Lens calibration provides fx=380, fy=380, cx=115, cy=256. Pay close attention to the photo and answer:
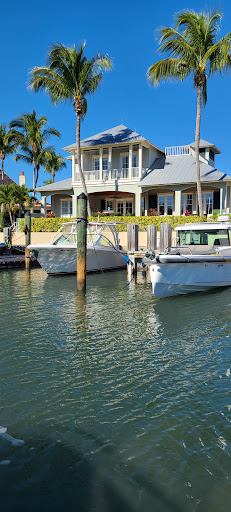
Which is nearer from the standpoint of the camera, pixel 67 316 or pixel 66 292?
pixel 67 316

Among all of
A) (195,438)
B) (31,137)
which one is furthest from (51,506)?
(31,137)

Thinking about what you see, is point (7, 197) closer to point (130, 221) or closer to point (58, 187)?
point (58, 187)

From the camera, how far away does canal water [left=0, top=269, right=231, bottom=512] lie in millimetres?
3355

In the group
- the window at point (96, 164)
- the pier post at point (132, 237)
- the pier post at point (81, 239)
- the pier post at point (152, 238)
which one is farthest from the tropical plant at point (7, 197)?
the pier post at point (81, 239)

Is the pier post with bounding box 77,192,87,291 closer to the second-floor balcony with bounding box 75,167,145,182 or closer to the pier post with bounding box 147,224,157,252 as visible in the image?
the pier post with bounding box 147,224,157,252

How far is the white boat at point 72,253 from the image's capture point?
1692 centimetres

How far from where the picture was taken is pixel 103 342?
24.5 feet

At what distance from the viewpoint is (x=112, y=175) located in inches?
1223

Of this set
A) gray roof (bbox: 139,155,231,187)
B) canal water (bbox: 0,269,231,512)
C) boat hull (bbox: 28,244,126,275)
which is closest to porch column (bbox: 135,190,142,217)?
gray roof (bbox: 139,155,231,187)

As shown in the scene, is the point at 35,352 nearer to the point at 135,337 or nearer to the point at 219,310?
the point at 135,337

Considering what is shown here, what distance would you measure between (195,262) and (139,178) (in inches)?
751

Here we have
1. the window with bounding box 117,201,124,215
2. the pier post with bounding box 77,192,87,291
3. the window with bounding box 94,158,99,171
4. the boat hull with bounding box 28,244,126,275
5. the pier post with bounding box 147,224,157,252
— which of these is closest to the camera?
the pier post with bounding box 77,192,87,291

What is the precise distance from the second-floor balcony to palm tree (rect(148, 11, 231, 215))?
7.76 m

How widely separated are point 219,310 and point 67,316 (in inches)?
161
